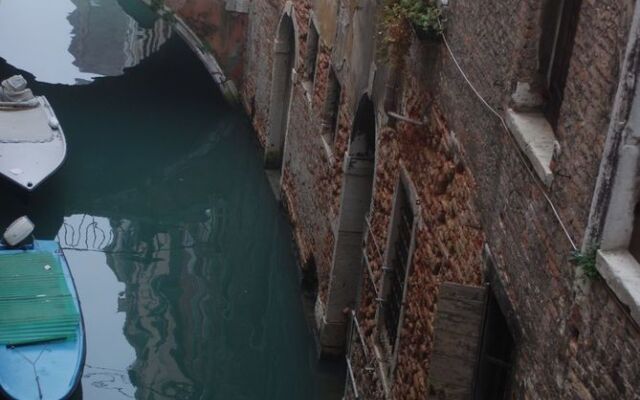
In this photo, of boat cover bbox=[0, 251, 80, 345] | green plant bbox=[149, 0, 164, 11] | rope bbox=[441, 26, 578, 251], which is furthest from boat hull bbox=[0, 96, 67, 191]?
Result: rope bbox=[441, 26, 578, 251]

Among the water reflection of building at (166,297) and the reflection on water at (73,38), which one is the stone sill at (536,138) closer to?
the water reflection of building at (166,297)

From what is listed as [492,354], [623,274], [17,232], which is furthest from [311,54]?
[623,274]

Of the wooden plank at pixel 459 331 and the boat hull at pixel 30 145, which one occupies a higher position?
the wooden plank at pixel 459 331

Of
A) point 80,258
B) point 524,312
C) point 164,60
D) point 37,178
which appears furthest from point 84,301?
point 164,60

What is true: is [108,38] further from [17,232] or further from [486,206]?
[486,206]

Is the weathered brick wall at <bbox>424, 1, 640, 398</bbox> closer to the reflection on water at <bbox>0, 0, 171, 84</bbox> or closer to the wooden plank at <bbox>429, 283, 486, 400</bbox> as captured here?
the wooden plank at <bbox>429, 283, 486, 400</bbox>

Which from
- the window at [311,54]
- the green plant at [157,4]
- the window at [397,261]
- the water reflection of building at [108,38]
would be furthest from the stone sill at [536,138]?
the water reflection of building at [108,38]
